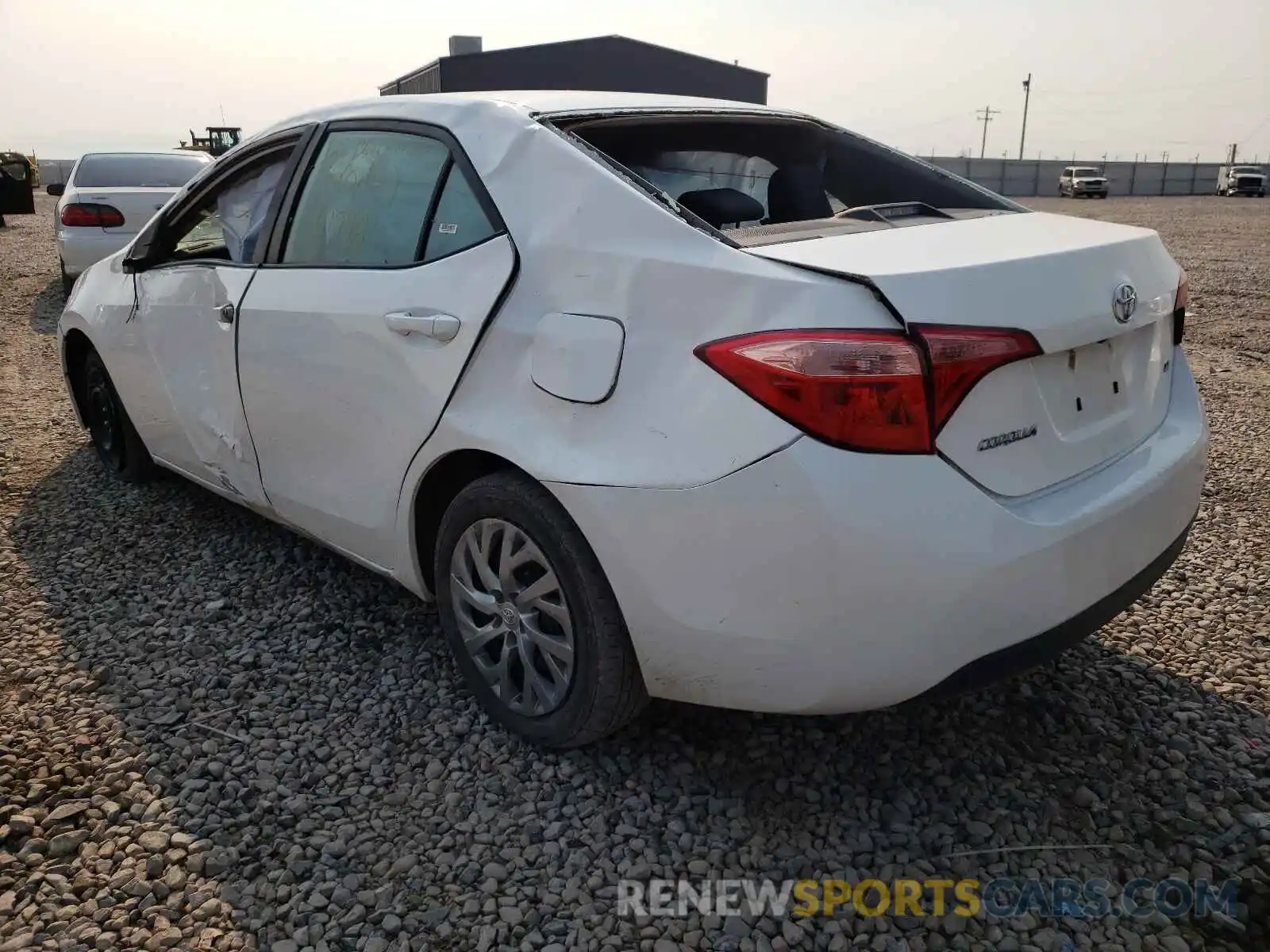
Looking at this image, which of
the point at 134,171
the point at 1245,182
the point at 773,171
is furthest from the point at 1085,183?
the point at 773,171

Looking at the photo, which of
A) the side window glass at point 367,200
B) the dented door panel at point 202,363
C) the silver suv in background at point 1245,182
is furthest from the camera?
the silver suv in background at point 1245,182

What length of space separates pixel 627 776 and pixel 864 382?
123 cm

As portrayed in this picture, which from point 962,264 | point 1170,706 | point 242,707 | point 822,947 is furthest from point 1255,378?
point 242,707

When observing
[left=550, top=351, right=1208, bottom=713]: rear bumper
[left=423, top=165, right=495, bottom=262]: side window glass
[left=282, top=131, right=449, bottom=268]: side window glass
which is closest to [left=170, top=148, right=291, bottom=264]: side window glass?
[left=282, top=131, right=449, bottom=268]: side window glass

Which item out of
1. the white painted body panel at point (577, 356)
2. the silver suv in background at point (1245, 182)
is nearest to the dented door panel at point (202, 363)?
the white painted body panel at point (577, 356)

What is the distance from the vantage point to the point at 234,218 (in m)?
3.63

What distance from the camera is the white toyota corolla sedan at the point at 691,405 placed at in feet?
6.25

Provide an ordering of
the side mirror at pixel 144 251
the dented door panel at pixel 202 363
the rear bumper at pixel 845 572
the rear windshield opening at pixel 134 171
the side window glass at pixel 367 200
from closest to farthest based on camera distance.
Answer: the rear bumper at pixel 845 572
the side window glass at pixel 367 200
the dented door panel at pixel 202 363
the side mirror at pixel 144 251
the rear windshield opening at pixel 134 171

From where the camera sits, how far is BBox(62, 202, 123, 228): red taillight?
9.27 meters

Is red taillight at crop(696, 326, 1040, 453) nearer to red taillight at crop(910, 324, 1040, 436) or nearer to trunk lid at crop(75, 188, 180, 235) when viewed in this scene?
red taillight at crop(910, 324, 1040, 436)

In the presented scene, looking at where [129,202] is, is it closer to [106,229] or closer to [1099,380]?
[106,229]

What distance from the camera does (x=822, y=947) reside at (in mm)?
2000

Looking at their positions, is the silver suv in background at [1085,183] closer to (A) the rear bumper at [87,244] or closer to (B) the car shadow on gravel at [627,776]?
(A) the rear bumper at [87,244]

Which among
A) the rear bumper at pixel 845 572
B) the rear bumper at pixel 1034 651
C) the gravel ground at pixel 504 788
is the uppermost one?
the rear bumper at pixel 845 572
